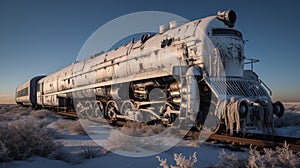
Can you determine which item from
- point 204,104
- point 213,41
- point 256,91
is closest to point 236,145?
point 204,104

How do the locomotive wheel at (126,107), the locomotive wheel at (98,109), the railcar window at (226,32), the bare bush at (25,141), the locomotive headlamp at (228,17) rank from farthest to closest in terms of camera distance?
the locomotive wheel at (98,109) < the locomotive wheel at (126,107) < the locomotive headlamp at (228,17) < the railcar window at (226,32) < the bare bush at (25,141)

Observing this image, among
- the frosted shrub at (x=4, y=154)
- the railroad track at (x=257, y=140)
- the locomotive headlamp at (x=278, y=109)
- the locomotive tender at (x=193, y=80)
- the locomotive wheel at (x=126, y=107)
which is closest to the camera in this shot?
the frosted shrub at (x=4, y=154)

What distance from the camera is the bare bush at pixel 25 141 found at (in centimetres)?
457

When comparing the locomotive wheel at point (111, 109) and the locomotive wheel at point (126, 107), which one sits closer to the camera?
the locomotive wheel at point (126, 107)

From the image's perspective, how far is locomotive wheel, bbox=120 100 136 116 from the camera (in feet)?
34.7

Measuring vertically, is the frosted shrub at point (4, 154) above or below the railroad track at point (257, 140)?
above

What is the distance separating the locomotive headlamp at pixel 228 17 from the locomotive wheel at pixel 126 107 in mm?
5195

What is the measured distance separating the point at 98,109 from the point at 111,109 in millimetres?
2071

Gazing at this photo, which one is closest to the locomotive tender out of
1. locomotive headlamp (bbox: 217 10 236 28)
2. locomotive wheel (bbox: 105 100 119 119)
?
locomotive headlamp (bbox: 217 10 236 28)

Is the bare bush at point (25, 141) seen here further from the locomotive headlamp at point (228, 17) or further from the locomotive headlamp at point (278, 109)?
the locomotive headlamp at point (228, 17)

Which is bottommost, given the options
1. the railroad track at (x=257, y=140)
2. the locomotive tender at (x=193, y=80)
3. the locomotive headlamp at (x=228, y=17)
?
the railroad track at (x=257, y=140)

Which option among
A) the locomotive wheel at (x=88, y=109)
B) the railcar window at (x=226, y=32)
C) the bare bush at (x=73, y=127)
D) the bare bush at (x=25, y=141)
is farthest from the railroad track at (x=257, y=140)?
the locomotive wheel at (x=88, y=109)

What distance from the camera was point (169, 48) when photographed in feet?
27.7

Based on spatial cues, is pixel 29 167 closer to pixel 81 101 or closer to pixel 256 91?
pixel 256 91
